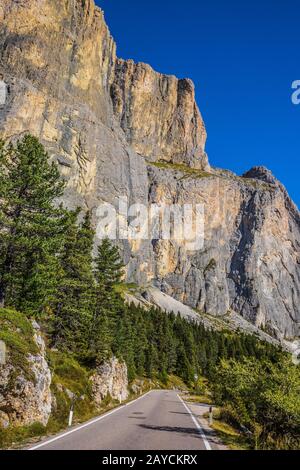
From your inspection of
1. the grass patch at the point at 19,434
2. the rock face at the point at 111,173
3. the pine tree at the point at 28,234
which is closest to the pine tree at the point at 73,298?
the pine tree at the point at 28,234

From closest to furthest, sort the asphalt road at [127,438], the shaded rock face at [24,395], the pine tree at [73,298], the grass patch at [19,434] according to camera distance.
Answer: the asphalt road at [127,438]
the grass patch at [19,434]
the shaded rock face at [24,395]
the pine tree at [73,298]

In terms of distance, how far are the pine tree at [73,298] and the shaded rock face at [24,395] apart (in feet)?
36.4

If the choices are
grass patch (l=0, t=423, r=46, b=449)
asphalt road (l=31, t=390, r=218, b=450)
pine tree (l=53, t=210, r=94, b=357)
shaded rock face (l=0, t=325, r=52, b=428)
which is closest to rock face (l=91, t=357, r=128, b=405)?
pine tree (l=53, t=210, r=94, b=357)

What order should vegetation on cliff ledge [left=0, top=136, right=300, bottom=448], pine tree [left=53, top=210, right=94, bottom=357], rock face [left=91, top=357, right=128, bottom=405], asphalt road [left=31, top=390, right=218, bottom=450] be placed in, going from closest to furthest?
asphalt road [left=31, top=390, right=218, bottom=450]
vegetation on cliff ledge [left=0, top=136, right=300, bottom=448]
rock face [left=91, top=357, right=128, bottom=405]
pine tree [left=53, top=210, right=94, bottom=357]

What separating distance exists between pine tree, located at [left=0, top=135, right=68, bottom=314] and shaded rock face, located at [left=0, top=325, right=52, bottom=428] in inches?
245

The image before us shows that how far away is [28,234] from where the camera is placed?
22594 mm

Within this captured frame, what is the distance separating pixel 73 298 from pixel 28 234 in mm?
9225

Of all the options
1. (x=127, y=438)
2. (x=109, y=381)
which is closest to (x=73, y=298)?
(x=109, y=381)

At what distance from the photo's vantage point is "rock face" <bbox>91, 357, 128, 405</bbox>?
28.0 m

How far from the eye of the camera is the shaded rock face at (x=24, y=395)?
44.8 ft

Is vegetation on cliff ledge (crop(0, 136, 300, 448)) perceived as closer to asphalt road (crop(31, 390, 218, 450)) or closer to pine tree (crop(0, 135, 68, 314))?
pine tree (crop(0, 135, 68, 314))

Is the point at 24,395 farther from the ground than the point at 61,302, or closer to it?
closer to it

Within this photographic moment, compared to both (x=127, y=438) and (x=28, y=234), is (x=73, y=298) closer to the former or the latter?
(x=28, y=234)

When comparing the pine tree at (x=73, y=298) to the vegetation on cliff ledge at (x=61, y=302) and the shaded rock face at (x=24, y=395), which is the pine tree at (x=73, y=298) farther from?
the shaded rock face at (x=24, y=395)
